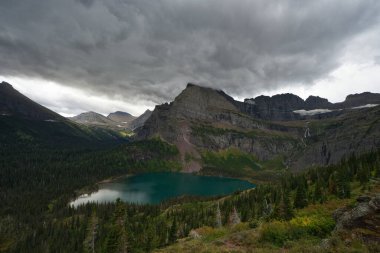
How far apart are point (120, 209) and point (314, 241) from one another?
157ft

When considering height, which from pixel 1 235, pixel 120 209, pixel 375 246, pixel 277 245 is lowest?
pixel 1 235

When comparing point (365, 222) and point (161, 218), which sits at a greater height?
point (365, 222)

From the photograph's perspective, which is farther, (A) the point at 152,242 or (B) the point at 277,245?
(A) the point at 152,242

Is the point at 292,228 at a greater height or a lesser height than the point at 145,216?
greater

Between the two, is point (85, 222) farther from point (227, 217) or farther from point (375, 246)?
point (375, 246)

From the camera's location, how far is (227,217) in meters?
131

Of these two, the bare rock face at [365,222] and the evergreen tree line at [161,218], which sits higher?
the bare rock face at [365,222]

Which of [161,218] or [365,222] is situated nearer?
[365,222]

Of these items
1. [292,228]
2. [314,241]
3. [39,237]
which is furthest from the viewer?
[39,237]

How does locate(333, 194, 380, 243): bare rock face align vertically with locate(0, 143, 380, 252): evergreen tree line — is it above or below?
above

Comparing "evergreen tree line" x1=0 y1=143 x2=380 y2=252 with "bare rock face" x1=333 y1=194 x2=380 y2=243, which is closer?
"bare rock face" x1=333 y1=194 x2=380 y2=243

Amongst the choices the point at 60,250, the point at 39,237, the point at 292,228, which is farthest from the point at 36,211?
the point at 292,228

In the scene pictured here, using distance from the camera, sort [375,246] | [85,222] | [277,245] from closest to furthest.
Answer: [375,246] < [277,245] < [85,222]

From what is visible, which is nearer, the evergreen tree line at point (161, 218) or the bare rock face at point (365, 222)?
the bare rock face at point (365, 222)
